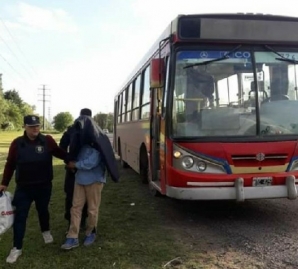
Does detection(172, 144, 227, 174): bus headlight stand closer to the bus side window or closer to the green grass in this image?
the bus side window

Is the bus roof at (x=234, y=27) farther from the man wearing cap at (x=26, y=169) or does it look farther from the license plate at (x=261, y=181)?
the man wearing cap at (x=26, y=169)

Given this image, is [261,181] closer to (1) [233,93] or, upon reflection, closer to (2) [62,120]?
(1) [233,93]

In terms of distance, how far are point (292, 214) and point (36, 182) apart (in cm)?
441

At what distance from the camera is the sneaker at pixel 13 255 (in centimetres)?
489

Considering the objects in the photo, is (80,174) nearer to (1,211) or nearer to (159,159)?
(1,211)

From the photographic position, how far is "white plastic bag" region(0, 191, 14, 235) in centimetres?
496

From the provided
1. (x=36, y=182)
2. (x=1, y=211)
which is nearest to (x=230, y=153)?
(x=36, y=182)

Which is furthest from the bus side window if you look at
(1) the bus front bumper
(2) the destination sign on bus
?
(1) the bus front bumper

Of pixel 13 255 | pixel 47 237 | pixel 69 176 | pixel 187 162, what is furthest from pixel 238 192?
pixel 13 255

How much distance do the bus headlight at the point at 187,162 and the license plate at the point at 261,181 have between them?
37.5 inches

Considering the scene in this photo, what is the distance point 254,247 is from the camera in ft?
17.5

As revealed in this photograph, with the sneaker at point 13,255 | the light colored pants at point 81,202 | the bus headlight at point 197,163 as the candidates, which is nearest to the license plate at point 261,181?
the bus headlight at point 197,163

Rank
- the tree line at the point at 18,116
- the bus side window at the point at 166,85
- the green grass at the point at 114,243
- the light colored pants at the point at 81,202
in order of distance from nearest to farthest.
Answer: the green grass at the point at 114,243 → the light colored pants at the point at 81,202 → the bus side window at the point at 166,85 → the tree line at the point at 18,116

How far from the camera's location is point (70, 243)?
523 cm
